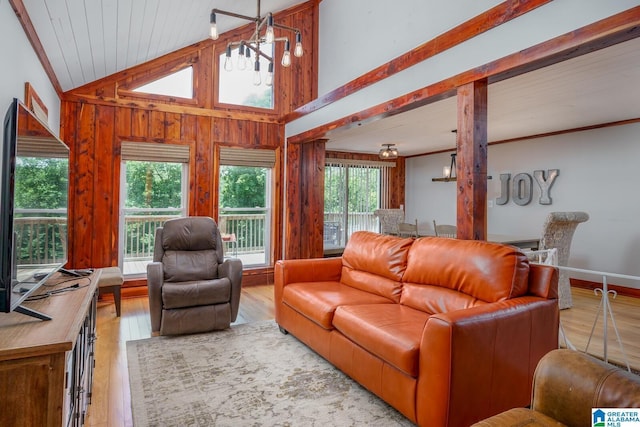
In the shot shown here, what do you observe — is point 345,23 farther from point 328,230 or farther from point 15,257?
point 15,257

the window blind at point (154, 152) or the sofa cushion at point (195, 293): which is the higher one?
the window blind at point (154, 152)

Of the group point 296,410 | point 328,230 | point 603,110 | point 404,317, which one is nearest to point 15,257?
point 296,410

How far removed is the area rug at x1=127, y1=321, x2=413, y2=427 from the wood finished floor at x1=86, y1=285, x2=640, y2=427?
0.09 metres

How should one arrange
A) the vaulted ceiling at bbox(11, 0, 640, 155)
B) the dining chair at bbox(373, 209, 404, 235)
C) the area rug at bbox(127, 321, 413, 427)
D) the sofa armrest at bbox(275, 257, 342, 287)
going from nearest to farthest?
the area rug at bbox(127, 321, 413, 427) < the vaulted ceiling at bbox(11, 0, 640, 155) < the sofa armrest at bbox(275, 257, 342, 287) < the dining chair at bbox(373, 209, 404, 235)

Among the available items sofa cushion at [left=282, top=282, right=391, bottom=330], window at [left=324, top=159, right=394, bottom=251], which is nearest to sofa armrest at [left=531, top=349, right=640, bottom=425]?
sofa cushion at [left=282, top=282, right=391, bottom=330]

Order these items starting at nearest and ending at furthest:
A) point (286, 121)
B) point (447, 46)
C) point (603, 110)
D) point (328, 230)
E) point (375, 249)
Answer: point (447, 46), point (375, 249), point (603, 110), point (286, 121), point (328, 230)

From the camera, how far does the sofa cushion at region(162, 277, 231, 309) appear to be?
10.6ft

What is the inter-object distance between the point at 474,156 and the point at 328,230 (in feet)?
17.0

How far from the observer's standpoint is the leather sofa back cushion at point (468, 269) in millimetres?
2129

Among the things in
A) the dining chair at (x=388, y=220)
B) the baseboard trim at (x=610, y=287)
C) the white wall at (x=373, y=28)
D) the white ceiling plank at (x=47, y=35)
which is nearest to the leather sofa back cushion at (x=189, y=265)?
the white ceiling plank at (x=47, y=35)

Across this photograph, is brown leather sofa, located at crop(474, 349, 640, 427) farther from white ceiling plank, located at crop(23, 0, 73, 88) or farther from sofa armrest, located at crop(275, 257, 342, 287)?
white ceiling plank, located at crop(23, 0, 73, 88)

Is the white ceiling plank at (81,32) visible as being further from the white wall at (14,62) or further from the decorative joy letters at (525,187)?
the decorative joy letters at (525,187)

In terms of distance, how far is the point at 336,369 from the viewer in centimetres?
267

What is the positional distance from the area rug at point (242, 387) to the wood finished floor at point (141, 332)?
0.09 m
